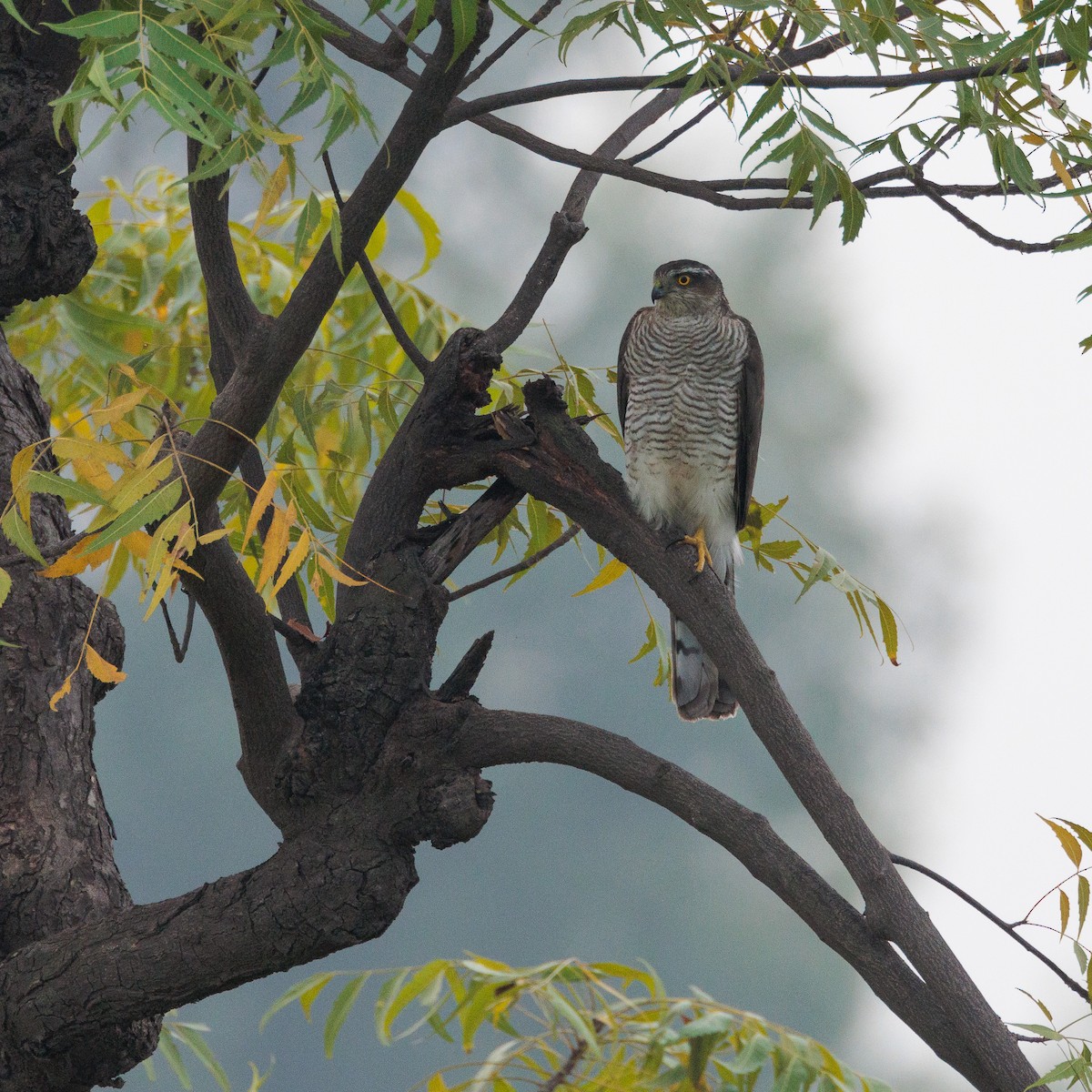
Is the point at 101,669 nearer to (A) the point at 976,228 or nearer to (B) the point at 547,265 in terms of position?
(B) the point at 547,265

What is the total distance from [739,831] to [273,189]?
1070mm

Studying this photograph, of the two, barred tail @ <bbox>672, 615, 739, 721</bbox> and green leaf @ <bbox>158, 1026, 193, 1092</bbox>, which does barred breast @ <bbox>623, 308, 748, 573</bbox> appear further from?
green leaf @ <bbox>158, 1026, 193, 1092</bbox>

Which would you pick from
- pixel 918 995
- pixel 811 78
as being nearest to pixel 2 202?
pixel 811 78

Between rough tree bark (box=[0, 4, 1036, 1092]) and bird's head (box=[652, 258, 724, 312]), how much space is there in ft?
2.95

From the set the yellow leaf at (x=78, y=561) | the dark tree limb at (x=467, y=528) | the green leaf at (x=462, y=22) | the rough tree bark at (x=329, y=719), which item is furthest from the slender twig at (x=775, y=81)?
the yellow leaf at (x=78, y=561)

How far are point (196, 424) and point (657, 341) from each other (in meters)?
1.07

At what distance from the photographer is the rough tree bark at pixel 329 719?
5.65 ft

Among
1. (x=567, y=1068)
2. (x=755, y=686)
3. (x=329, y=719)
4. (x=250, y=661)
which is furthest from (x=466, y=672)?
(x=567, y=1068)

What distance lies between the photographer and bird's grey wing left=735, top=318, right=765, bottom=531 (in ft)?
9.04

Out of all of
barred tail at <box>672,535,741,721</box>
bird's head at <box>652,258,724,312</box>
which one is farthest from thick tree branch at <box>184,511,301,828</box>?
bird's head at <box>652,258,724,312</box>

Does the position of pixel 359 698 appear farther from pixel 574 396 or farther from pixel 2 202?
pixel 2 202

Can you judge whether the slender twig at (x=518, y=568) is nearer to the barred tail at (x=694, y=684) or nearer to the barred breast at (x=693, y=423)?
the barred tail at (x=694, y=684)

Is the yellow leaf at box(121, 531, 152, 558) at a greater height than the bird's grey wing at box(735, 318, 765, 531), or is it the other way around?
the bird's grey wing at box(735, 318, 765, 531)

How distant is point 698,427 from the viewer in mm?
2742
